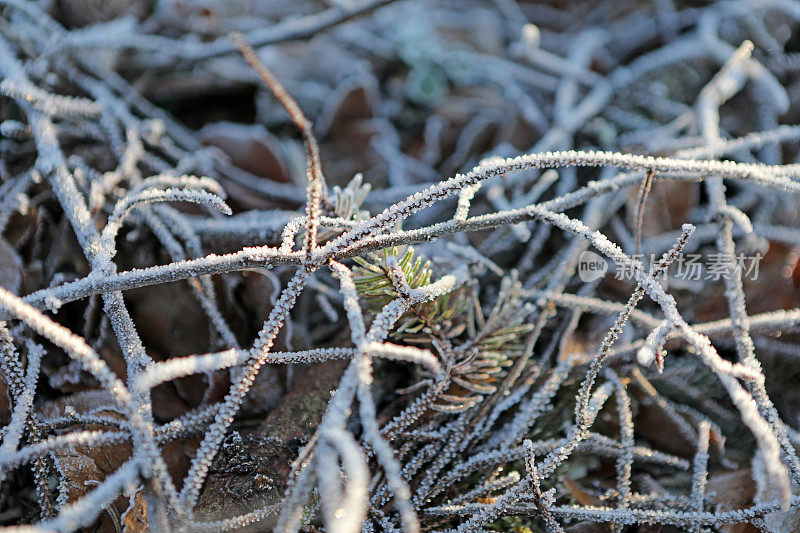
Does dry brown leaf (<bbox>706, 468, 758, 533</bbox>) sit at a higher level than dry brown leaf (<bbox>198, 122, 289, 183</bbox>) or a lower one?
lower

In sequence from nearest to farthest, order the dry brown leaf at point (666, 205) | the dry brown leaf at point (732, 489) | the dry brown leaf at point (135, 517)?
the dry brown leaf at point (135, 517) < the dry brown leaf at point (732, 489) < the dry brown leaf at point (666, 205)

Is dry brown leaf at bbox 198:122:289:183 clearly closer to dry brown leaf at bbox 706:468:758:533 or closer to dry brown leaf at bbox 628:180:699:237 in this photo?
dry brown leaf at bbox 628:180:699:237

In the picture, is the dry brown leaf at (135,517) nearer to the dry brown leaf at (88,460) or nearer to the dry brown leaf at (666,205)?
the dry brown leaf at (88,460)

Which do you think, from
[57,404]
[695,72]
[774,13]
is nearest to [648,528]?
[57,404]

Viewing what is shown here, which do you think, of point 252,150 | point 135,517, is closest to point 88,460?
point 135,517

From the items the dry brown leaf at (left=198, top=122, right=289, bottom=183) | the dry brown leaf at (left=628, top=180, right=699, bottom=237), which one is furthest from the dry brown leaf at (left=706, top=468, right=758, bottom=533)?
the dry brown leaf at (left=198, top=122, right=289, bottom=183)

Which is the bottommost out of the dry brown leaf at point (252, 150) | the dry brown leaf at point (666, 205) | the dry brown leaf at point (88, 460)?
the dry brown leaf at point (88, 460)

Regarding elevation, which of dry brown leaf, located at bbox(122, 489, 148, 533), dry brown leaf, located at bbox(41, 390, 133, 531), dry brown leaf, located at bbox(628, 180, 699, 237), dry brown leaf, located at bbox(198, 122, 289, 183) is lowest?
dry brown leaf, located at bbox(122, 489, 148, 533)

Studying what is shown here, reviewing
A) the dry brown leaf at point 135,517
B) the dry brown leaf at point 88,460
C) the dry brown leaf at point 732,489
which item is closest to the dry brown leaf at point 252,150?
the dry brown leaf at point 88,460

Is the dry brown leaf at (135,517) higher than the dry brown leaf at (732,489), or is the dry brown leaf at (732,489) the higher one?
the dry brown leaf at (732,489)

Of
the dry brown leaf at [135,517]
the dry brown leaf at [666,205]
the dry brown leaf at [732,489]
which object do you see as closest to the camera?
the dry brown leaf at [135,517]

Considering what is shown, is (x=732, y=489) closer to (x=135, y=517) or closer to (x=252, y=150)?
(x=135, y=517)
